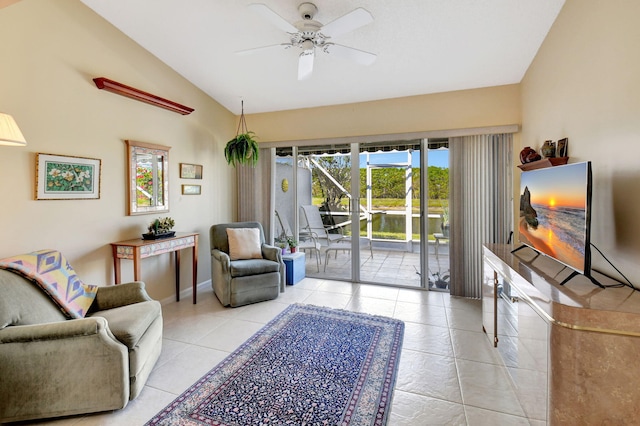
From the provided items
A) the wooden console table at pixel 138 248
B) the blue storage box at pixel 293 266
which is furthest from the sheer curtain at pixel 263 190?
the wooden console table at pixel 138 248

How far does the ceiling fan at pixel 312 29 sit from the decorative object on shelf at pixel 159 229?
197cm

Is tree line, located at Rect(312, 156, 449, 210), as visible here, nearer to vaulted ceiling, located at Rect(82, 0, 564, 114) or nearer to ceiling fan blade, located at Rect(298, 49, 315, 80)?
vaulted ceiling, located at Rect(82, 0, 564, 114)

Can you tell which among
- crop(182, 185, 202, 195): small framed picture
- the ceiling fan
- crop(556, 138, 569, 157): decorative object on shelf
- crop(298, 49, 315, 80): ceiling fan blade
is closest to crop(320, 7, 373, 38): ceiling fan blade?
the ceiling fan

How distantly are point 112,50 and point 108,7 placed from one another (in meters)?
0.37

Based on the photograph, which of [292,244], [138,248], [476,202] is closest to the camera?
[138,248]

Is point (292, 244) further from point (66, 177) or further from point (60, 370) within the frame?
point (60, 370)

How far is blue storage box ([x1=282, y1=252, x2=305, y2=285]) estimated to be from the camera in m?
4.36

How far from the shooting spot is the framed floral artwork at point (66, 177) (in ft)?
8.06

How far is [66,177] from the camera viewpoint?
2.62 m

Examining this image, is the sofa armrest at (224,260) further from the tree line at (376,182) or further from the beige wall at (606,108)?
the beige wall at (606,108)

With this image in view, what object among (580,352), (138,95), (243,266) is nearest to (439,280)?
(243,266)

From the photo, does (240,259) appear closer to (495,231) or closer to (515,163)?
(495,231)

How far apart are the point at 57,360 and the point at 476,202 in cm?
416

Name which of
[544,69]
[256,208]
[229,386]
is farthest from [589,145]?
[256,208]
